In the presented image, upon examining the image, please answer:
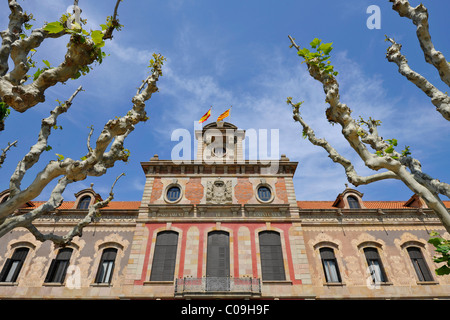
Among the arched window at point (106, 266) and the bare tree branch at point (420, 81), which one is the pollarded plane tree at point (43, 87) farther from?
the arched window at point (106, 266)

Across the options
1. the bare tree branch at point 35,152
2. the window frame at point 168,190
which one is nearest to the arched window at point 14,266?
the window frame at point 168,190

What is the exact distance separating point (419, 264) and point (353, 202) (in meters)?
5.00

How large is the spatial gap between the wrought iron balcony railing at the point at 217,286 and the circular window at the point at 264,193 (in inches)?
209

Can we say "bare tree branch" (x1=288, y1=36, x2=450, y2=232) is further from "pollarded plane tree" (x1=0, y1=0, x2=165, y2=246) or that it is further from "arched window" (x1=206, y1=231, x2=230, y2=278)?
"arched window" (x1=206, y1=231, x2=230, y2=278)

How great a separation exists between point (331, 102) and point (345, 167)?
203cm


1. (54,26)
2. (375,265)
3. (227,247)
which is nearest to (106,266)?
(227,247)

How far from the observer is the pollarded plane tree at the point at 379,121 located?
6301mm

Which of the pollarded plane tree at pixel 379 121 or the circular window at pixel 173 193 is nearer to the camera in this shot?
the pollarded plane tree at pixel 379 121

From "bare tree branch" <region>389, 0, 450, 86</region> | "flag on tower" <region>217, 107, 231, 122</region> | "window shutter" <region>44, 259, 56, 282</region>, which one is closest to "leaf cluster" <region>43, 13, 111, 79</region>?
"bare tree branch" <region>389, 0, 450, 86</region>

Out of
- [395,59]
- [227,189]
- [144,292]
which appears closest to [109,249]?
[144,292]

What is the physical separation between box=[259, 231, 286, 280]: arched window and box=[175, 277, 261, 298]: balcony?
3.18 ft

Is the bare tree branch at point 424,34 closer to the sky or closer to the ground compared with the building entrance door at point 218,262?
closer to the sky

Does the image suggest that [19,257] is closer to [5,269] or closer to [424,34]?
[5,269]
